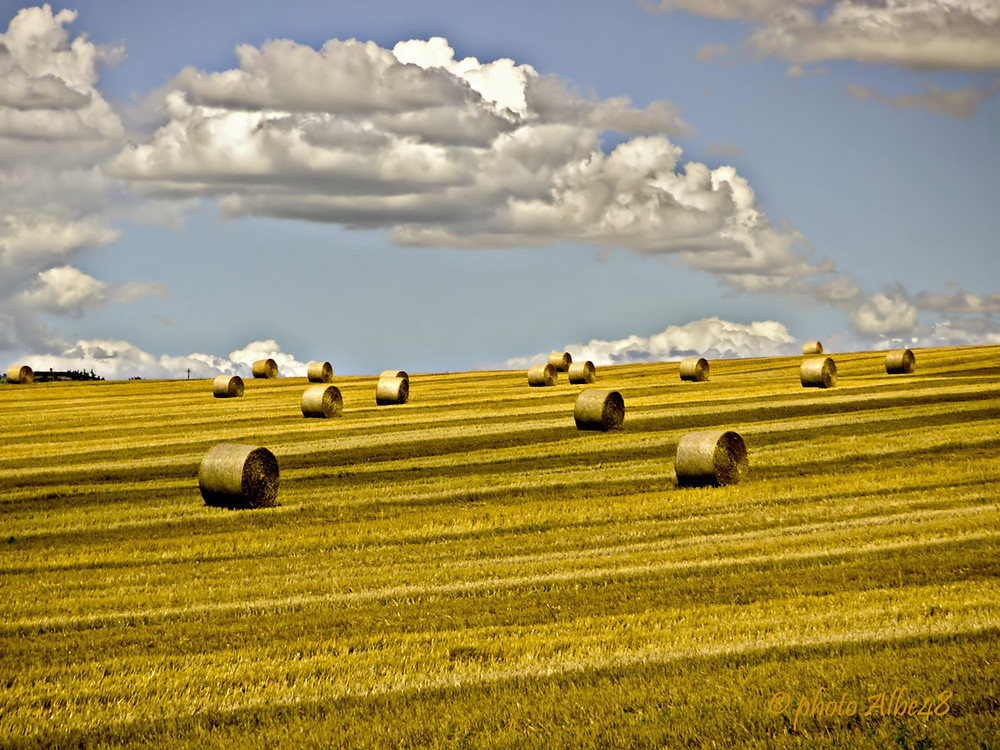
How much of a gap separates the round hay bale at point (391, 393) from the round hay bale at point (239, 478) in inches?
869

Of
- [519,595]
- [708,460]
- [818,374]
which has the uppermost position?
[818,374]

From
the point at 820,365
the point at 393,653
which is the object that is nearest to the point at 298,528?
the point at 393,653

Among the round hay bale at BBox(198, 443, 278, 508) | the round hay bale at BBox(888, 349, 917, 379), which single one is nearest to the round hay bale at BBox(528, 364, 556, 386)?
the round hay bale at BBox(888, 349, 917, 379)

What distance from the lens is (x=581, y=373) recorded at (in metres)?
52.9

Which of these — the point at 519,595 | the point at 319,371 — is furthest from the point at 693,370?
the point at 519,595

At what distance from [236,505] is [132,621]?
962cm

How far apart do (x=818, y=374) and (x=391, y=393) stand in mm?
17459

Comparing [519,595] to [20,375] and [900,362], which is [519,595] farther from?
[20,375]

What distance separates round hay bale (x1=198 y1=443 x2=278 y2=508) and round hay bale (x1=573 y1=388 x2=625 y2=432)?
11754 mm

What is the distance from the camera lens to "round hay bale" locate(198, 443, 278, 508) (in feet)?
73.8

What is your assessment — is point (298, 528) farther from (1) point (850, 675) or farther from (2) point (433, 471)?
(1) point (850, 675)

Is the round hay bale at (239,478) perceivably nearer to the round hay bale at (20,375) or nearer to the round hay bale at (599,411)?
the round hay bale at (599,411)

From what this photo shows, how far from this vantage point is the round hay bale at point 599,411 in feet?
106

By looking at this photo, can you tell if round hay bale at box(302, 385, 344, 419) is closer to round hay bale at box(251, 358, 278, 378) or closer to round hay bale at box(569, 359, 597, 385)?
round hay bale at box(569, 359, 597, 385)
